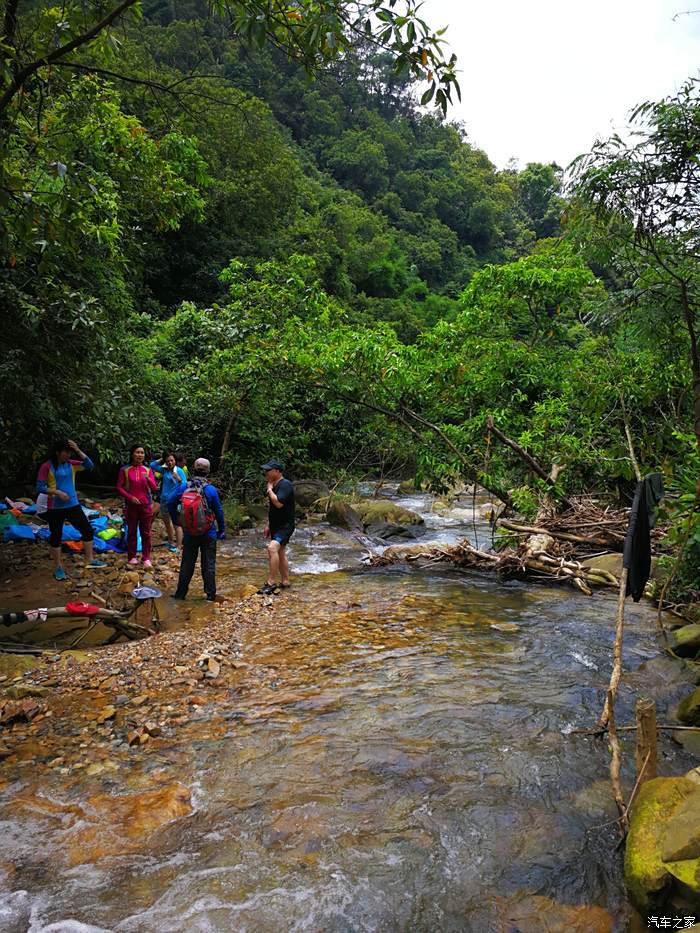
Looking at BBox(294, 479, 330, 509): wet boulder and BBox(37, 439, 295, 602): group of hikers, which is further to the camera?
BBox(294, 479, 330, 509): wet boulder

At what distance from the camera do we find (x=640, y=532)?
16.3 feet

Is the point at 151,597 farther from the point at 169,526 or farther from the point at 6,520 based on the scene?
the point at 169,526

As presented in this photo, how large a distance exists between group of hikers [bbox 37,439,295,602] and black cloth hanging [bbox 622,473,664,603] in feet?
14.5

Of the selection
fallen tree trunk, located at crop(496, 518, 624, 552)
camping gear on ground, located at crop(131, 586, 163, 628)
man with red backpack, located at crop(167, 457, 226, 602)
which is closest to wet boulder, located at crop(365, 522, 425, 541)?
fallen tree trunk, located at crop(496, 518, 624, 552)

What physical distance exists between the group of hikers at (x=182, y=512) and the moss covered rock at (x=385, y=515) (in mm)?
6880

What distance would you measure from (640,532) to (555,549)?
5465 mm

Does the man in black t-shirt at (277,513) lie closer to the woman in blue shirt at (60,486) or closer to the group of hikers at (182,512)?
the group of hikers at (182,512)

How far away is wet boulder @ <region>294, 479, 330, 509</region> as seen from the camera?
56.4 ft

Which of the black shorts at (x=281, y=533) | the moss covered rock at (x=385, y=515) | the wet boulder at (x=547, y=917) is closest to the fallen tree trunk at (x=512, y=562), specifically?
the black shorts at (x=281, y=533)

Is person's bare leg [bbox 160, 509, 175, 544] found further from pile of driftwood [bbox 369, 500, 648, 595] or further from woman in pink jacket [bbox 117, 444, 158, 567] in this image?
pile of driftwood [bbox 369, 500, 648, 595]

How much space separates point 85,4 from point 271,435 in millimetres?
12737

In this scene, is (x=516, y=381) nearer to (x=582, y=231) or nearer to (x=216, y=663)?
(x=582, y=231)

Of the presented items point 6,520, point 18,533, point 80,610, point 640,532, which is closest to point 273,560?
point 80,610

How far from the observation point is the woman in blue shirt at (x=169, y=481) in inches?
408
